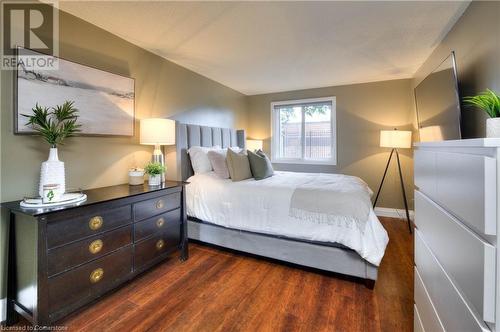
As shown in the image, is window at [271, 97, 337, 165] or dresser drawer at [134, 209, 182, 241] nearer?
dresser drawer at [134, 209, 182, 241]

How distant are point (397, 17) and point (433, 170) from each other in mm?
1784

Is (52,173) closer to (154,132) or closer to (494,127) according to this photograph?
(154,132)

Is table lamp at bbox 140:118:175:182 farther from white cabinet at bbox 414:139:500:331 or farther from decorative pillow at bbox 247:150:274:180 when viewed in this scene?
white cabinet at bbox 414:139:500:331

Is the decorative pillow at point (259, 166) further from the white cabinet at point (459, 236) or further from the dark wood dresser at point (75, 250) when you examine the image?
the white cabinet at point (459, 236)

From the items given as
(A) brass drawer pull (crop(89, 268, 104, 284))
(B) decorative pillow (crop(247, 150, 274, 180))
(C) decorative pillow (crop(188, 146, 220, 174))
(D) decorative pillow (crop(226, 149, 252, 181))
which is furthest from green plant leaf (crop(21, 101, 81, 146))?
(B) decorative pillow (crop(247, 150, 274, 180))

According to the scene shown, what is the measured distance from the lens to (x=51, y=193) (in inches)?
60.6

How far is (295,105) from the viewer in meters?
4.75

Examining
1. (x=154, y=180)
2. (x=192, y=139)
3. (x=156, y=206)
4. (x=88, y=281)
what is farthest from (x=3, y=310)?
(x=192, y=139)

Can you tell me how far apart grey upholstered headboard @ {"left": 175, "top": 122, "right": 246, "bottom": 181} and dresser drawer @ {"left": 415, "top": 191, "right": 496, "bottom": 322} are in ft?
8.35

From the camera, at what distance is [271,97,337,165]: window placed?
4.46 meters

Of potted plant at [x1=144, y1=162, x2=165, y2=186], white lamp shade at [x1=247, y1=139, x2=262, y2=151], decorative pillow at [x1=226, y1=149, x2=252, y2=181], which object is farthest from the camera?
white lamp shade at [x1=247, y1=139, x2=262, y2=151]

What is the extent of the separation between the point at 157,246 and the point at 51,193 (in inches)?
37.8

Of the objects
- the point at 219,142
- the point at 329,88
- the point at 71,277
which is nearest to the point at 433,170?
the point at 71,277

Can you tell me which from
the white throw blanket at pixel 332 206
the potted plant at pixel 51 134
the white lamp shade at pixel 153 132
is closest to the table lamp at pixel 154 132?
the white lamp shade at pixel 153 132
